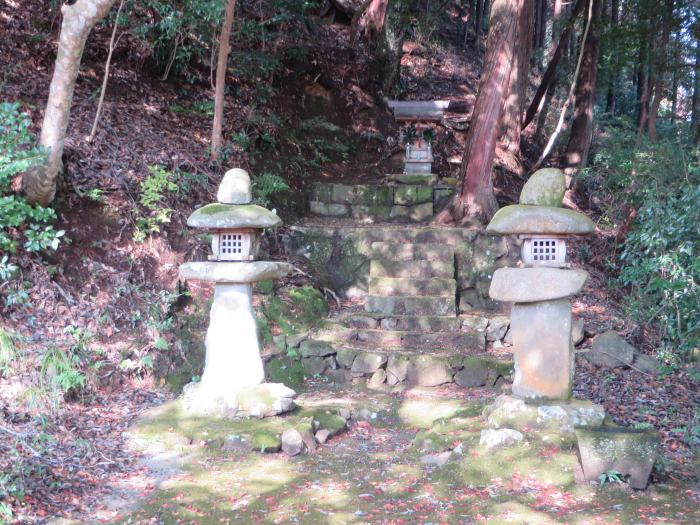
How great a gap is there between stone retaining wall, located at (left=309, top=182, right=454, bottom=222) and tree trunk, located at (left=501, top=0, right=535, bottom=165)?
247 centimetres

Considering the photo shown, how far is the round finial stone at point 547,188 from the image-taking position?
571cm

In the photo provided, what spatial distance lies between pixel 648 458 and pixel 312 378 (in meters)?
4.19

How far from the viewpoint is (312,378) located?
25.9 ft

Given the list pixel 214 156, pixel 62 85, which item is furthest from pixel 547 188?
pixel 214 156

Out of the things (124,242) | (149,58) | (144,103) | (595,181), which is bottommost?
(124,242)

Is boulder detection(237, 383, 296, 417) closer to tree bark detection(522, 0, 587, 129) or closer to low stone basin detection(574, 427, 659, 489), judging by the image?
low stone basin detection(574, 427, 659, 489)

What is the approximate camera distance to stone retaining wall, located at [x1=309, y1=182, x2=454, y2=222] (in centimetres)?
1137

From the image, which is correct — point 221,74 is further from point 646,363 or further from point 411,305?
point 646,363

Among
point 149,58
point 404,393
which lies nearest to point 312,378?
point 404,393

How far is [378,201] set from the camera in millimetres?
11492

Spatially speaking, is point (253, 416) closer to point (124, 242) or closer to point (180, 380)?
point (180, 380)

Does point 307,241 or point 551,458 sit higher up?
point 307,241

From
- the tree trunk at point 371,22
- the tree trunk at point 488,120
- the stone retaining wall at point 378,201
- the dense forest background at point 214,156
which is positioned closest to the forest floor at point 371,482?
the dense forest background at point 214,156

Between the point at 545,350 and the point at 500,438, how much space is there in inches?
36.3
